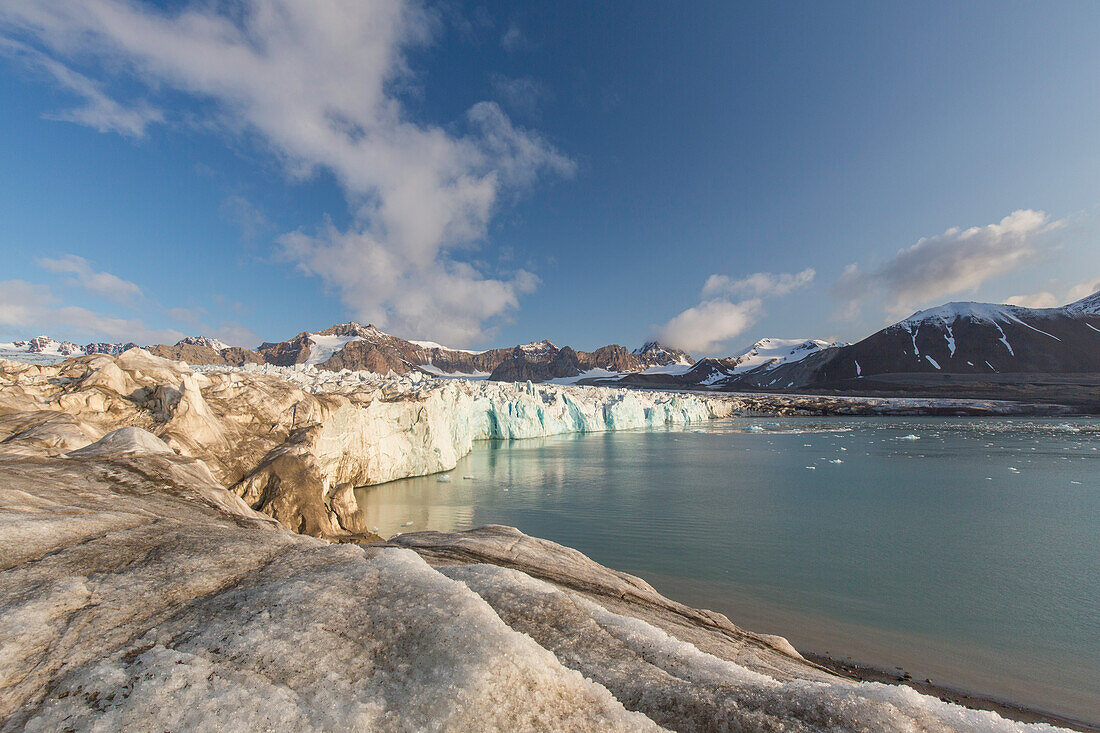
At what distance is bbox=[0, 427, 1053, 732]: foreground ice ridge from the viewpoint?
6.07 feet

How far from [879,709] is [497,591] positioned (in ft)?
7.43

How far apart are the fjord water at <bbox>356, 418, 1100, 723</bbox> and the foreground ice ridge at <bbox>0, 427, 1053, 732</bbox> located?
24.2 ft

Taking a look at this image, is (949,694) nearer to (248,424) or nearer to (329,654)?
(329,654)

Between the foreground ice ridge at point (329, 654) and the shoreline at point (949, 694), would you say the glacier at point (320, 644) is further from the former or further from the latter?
the shoreline at point (949, 694)

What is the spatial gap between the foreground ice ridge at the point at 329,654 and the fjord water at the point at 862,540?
290 inches

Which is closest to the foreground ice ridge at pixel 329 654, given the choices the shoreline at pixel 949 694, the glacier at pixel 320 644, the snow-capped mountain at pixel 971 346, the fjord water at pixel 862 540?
the glacier at pixel 320 644

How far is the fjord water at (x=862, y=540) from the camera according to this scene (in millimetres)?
8172

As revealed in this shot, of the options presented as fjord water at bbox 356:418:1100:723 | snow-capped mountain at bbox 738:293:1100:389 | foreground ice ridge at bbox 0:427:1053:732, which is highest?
snow-capped mountain at bbox 738:293:1100:389

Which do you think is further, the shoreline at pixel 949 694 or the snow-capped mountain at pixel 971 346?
the snow-capped mountain at pixel 971 346

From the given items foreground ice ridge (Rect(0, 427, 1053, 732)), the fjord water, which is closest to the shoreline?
the fjord water

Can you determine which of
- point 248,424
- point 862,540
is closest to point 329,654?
point 248,424

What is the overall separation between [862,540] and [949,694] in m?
8.63

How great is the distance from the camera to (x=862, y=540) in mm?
14414

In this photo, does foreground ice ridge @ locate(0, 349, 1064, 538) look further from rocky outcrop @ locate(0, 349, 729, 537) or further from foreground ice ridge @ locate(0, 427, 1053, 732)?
foreground ice ridge @ locate(0, 427, 1053, 732)
